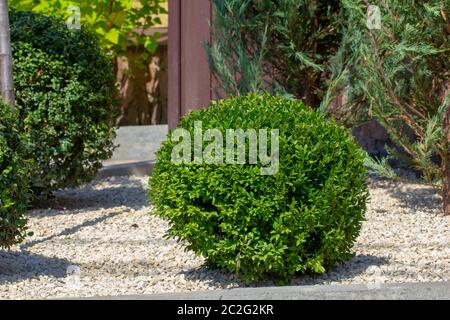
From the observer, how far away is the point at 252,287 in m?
6.08

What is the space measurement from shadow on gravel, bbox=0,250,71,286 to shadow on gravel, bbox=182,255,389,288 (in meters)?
0.88

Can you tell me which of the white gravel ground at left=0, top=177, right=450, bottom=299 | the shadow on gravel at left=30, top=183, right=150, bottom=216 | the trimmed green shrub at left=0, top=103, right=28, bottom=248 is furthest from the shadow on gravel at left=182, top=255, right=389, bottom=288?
the shadow on gravel at left=30, top=183, right=150, bottom=216

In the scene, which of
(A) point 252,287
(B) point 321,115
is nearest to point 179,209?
(A) point 252,287

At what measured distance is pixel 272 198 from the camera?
5844 millimetres

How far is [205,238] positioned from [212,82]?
4467 millimetres

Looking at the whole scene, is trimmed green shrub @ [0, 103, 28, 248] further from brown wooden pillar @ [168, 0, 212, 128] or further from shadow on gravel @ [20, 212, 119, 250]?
brown wooden pillar @ [168, 0, 212, 128]

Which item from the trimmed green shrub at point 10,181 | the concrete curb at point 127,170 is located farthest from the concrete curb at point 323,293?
the concrete curb at point 127,170

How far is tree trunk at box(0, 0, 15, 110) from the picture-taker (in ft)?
25.7

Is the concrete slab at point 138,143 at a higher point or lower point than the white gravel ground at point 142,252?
higher

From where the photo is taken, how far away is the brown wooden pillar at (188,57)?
1040cm

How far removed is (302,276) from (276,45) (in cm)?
340

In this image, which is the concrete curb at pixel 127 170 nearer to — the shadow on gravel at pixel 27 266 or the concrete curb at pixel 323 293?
the shadow on gravel at pixel 27 266

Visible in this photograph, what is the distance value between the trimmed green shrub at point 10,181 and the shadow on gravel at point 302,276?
→ 109cm

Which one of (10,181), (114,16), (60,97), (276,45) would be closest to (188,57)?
(276,45)
